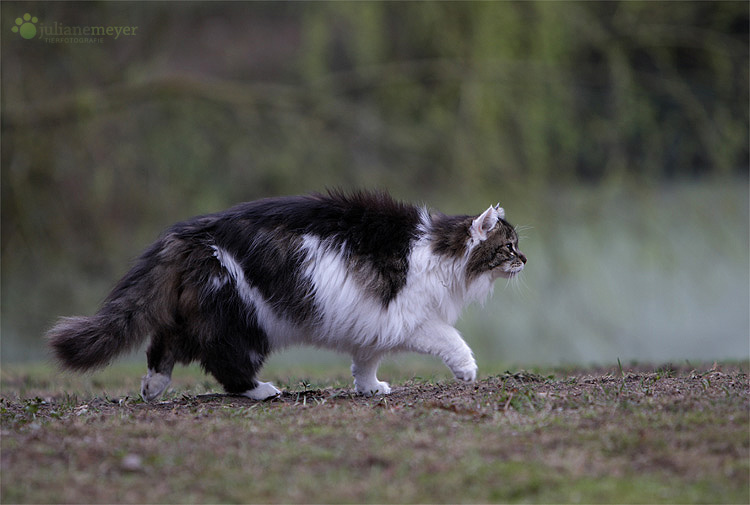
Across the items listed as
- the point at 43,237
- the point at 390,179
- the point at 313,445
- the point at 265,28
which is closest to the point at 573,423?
the point at 313,445

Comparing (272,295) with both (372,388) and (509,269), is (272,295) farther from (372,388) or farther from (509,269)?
(509,269)

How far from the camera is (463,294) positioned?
6.77 meters

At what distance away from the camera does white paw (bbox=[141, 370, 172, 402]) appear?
6.33 metres

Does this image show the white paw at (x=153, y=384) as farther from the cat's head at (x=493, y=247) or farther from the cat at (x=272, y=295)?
the cat's head at (x=493, y=247)

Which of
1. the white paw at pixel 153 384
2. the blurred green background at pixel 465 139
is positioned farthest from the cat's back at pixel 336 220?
the blurred green background at pixel 465 139

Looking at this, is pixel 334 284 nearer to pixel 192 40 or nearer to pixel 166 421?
pixel 166 421

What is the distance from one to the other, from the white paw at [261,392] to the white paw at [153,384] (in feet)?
1.92

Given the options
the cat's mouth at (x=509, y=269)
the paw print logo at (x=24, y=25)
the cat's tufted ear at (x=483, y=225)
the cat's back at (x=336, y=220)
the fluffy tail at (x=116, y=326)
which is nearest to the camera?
the fluffy tail at (x=116, y=326)

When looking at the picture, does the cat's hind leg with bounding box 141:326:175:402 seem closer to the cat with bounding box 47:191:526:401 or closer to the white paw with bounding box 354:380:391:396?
the cat with bounding box 47:191:526:401

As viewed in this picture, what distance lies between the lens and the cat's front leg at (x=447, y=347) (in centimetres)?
632

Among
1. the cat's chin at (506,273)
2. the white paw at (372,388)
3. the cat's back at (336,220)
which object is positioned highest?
the cat's back at (336,220)

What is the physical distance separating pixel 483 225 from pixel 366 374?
4.78 feet

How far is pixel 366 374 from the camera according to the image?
266 inches

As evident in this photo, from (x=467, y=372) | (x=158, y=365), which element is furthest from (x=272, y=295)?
(x=467, y=372)
